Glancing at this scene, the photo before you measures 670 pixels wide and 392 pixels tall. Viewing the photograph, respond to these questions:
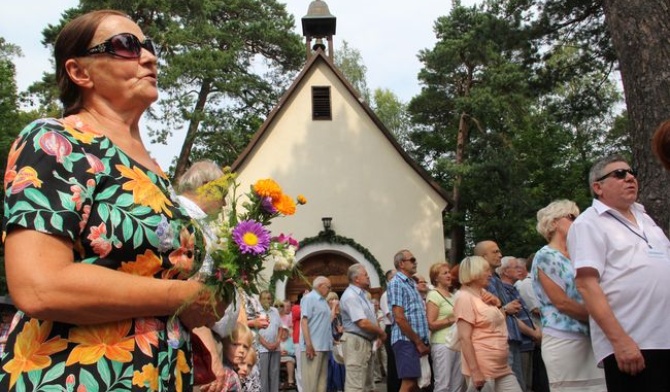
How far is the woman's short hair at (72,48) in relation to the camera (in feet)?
7.14

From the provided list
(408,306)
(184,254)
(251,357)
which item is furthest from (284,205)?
(408,306)

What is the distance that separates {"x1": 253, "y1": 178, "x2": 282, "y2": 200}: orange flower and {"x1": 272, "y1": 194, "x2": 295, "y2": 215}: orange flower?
0.05 feet

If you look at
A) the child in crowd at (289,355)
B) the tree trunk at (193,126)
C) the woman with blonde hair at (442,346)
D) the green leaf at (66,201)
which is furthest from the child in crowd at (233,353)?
the tree trunk at (193,126)

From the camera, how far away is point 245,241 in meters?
2.04

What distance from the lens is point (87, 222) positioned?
6.06ft

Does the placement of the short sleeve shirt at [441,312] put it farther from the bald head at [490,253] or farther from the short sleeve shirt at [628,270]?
the short sleeve shirt at [628,270]

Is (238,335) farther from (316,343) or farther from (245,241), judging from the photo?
(316,343)

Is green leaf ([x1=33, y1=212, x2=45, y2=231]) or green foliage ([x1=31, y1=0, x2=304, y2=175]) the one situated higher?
green foliage ([x1=31, y1=0, x2=304, y2=175])

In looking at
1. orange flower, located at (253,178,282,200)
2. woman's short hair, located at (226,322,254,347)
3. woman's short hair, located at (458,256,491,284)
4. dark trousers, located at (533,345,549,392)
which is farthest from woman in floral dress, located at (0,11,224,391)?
dark trousers, located at (533,345,549,392)

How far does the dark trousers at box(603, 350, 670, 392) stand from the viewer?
4.33m

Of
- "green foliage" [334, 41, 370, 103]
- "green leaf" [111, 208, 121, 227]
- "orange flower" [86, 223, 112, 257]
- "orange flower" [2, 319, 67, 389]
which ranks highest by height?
"green foliage" [334, 41, 370, 103]

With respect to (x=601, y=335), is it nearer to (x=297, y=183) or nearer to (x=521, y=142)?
(x=297, y=183)

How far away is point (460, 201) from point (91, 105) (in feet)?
99.5

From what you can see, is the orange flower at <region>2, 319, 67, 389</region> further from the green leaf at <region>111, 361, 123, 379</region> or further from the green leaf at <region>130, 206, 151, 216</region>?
the green leaf at <region>130, 206, 151, 216</region>
